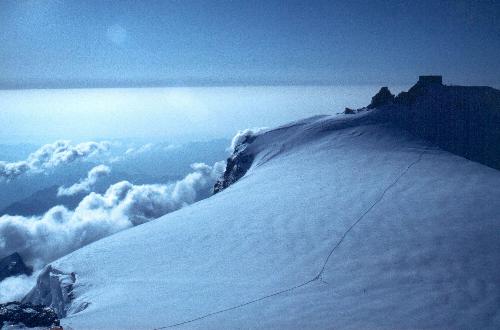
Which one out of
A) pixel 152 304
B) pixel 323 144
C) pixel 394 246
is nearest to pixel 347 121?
pixel 323 144

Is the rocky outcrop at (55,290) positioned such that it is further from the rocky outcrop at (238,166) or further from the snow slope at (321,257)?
the rocky outcrop at (238,166)

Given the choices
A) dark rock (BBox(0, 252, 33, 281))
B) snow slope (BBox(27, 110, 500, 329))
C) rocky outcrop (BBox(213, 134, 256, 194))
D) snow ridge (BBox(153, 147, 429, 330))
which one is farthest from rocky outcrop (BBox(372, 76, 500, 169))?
dark rock (BBox(0, 252, 33, 281))

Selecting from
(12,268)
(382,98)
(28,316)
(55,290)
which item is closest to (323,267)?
(28,316)

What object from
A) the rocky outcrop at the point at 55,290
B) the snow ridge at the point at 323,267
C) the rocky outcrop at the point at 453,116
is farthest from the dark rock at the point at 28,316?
the rocky outcrop at the point at 453,116

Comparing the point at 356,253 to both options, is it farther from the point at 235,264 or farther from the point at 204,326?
the point at 204,326

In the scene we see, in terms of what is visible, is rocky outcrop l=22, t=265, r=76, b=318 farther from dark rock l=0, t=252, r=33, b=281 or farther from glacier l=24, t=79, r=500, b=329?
dark rock l=0, t=252, r=33, b=281

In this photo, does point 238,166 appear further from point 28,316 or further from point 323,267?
point 28,316

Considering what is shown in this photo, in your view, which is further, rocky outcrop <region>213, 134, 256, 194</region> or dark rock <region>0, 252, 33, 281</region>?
dark rock <region>0, 252, 33, 281</region>
